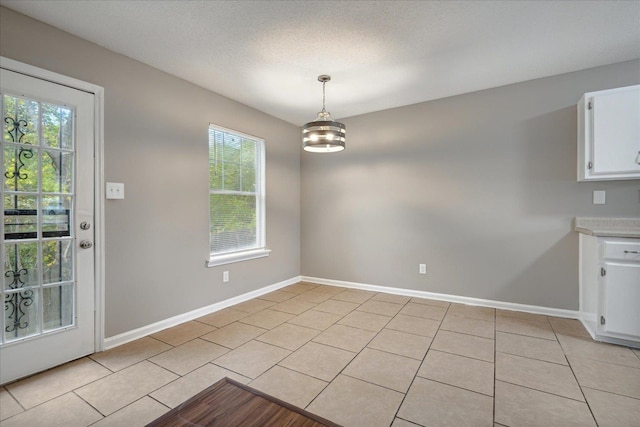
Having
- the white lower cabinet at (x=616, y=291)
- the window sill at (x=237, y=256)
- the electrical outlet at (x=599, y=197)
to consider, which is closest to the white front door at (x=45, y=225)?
the window sill at (x=237, y=256)

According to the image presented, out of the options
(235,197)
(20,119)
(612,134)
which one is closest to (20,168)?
(20,119)

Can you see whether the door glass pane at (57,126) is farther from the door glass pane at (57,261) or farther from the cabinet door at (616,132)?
the cabinet door at (616,132)

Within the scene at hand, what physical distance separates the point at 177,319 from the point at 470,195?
11.7ft

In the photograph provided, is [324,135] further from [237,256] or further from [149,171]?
[237,256]

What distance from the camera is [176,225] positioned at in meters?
3.07

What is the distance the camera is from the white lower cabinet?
95.3 inches

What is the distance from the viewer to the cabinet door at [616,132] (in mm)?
2609

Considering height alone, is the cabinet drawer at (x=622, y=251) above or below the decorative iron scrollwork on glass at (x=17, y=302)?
above

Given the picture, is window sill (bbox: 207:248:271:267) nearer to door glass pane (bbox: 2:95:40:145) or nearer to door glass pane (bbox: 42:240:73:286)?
door glass pane (bbox: 42:240:73:286)

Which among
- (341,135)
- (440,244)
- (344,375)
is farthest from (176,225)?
(440,244)

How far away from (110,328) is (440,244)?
357 centimetres

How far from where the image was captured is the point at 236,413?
2.90 ft

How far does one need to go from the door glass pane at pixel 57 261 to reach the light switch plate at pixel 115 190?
47cm

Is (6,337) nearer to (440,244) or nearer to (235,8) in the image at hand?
(235,8)
